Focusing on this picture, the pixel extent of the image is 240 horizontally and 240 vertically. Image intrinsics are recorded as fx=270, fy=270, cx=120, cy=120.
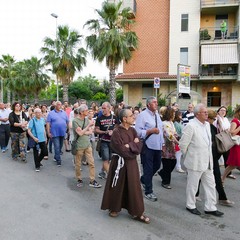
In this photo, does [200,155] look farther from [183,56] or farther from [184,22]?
[184,22]

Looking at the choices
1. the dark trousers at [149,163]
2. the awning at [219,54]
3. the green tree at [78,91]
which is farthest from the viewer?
the green tree at [78,91]

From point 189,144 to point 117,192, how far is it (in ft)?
4.56

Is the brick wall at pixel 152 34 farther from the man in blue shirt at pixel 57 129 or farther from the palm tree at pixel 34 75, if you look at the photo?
the man in blue shirt at pixel 57 129

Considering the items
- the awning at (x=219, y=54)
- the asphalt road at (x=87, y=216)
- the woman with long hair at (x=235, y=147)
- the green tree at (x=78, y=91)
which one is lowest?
the asphalt road at (x=87, y=216)

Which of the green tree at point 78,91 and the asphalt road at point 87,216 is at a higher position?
the green tree at point 78,91

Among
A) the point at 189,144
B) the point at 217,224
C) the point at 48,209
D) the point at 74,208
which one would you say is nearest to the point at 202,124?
the point at 189,144

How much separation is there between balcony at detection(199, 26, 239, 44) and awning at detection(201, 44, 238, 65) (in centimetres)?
49

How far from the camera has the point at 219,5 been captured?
2455 centimetres

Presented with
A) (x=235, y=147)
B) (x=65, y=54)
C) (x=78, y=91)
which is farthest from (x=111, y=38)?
(x=78, y=91)

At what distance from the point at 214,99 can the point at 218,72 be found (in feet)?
8.68

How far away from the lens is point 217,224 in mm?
4105

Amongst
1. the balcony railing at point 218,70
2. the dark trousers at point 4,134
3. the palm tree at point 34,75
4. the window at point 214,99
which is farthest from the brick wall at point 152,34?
the dark trousers at point 4,134

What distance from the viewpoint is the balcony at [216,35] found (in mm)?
24406

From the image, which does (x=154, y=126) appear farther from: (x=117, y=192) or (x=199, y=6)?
(x=199, y=6)
